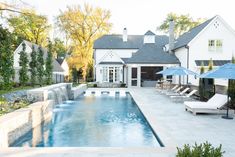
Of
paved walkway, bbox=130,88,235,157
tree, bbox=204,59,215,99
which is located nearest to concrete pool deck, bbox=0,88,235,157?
paved walkway, bbox=130,88,235,157

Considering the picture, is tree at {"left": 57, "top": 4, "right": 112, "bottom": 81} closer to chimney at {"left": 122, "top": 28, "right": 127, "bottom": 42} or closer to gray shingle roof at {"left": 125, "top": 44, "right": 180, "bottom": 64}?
chimney at {"left": 122, "top": 28, "right": 127, "bottom": 42}

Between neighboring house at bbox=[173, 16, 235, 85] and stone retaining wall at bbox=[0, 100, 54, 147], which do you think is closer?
stone retaining wall at bbox=[0, 100, 54, 147]

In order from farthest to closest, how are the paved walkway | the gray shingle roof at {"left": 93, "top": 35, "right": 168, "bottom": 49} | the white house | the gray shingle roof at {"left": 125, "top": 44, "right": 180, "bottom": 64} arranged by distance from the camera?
the gray shingle roof at {"left": 93, "top": 35, "right": 168, "bottom": 49}, the gray shingle roof at {"left": 125, "top": 44, "right": 180, "bottom": 64}, the white house, the paved walkway

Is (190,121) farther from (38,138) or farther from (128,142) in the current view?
(38,138)

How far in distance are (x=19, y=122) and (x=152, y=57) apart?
89.8 ft

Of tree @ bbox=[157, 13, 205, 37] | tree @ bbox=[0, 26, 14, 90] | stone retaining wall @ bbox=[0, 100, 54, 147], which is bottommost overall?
stone retaining wall @ bbox=[0, 100, 54, 147]

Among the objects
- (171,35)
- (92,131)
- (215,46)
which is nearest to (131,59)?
(171,35)

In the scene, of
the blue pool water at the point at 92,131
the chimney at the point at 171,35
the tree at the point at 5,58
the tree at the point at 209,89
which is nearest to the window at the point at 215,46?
the chimney at the point at 171,35

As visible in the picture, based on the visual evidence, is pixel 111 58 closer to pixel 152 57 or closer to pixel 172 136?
pixel 152 57

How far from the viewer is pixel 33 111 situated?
459 inches

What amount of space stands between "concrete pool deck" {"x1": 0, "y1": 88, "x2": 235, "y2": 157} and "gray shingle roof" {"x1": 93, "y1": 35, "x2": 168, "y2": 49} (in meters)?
29.1

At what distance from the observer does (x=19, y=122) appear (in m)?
10.1

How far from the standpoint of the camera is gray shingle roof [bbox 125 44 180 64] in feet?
114

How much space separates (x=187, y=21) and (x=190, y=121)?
5551 centimetres
